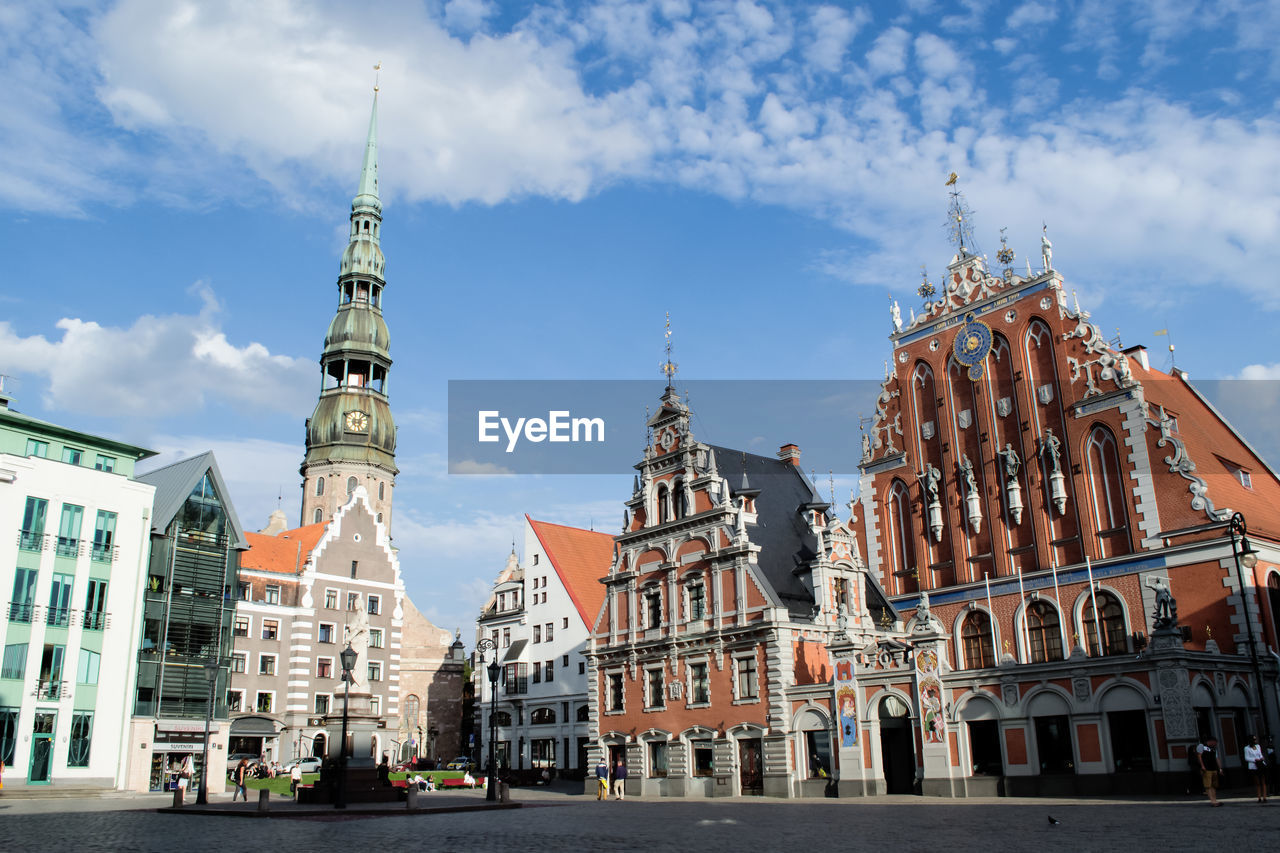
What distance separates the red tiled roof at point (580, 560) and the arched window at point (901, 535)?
932 inches

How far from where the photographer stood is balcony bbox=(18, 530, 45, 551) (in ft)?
146

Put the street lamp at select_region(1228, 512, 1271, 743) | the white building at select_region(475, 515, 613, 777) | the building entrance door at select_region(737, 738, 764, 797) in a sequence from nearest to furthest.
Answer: the street lamp at select_region(1228, 512, 1271, 743)
the building entrance door at select_region(737, 738, 764, 797)
the white building at select_region(475, 515, 613, 777)

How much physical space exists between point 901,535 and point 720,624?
914 cm

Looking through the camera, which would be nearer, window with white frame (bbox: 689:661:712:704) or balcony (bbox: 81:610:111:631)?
window with white frame (bbox: 689:661:712:704)

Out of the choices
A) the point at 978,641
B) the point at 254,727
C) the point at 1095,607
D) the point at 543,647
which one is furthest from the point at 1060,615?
the point at 254,727

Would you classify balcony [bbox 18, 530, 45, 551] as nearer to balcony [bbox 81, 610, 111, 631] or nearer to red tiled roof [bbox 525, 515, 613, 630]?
balcony [bbox 81, 610, 111, 631]

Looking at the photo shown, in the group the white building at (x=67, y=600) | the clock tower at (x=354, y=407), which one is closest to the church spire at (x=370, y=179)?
the clock tower at (x=354, y=407)

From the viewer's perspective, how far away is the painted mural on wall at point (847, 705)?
120 ft

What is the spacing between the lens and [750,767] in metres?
40.8

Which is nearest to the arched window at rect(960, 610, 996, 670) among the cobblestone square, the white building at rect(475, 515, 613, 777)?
the cobblestone square

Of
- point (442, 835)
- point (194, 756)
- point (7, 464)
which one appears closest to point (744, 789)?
point (442, 835)

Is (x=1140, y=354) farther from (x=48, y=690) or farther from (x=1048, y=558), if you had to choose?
(x=48, y=690)

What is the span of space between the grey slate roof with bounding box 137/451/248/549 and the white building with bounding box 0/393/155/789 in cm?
298

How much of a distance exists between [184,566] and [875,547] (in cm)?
3496
